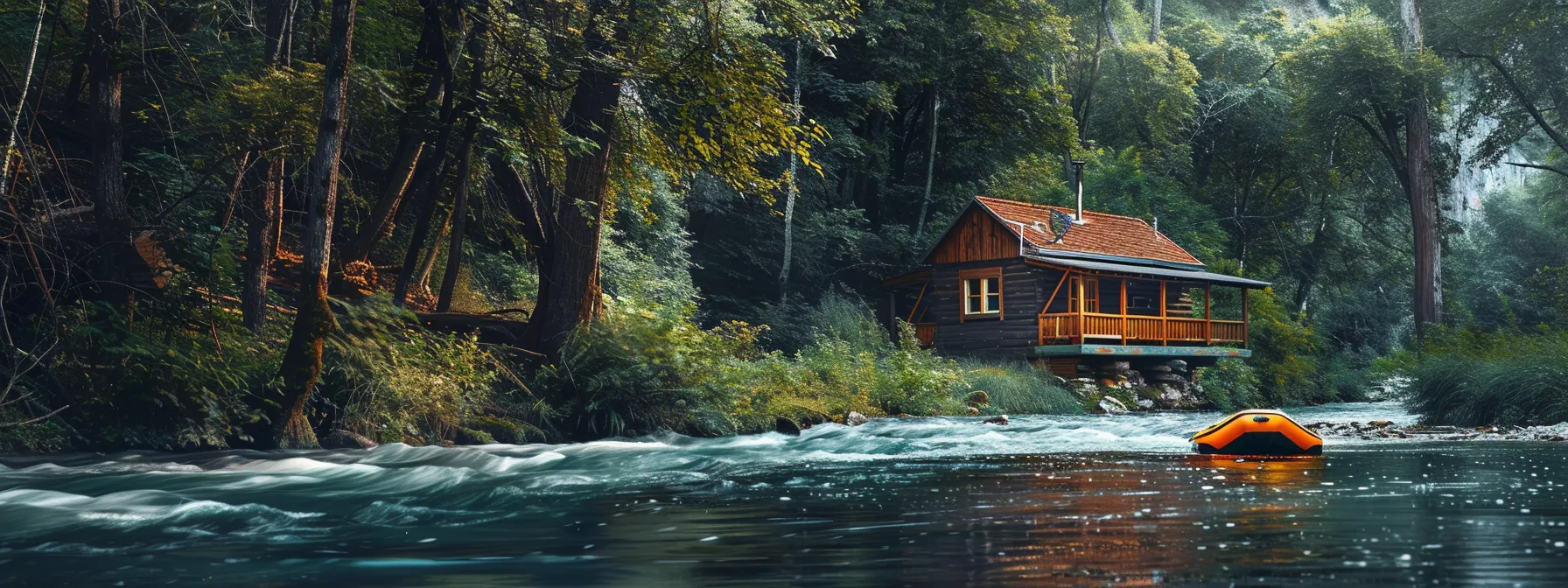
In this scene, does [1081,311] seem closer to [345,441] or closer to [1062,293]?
[1062,293]

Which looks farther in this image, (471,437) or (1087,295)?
(1087,295)

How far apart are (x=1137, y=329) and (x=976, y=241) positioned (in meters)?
5.00

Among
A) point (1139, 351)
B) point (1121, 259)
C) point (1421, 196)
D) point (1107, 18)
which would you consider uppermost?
point (1107, 18)

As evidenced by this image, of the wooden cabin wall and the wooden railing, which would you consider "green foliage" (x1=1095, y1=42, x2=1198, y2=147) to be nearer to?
the wooden railing

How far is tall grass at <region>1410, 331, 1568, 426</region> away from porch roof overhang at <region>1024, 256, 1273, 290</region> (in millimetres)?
11539

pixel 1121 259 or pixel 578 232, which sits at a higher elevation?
pixel 1121 259

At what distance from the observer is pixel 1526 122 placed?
3816cm

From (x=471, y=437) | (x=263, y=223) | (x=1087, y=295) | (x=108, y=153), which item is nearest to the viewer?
(x=108, y=153)

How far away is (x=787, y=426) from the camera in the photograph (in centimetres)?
1791

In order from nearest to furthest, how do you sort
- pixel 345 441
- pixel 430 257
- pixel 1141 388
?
pixel 345 441 → pixel 430 257 → pixel 1141 388

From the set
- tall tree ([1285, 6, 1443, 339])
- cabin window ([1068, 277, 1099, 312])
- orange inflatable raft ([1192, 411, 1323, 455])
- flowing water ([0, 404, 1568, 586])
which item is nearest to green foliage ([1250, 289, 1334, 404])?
tall tree ([1285, 6, 1443, 339])

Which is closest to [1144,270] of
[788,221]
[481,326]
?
[788,221]

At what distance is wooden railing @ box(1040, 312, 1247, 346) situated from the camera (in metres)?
31.7

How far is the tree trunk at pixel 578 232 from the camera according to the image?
16344mm
